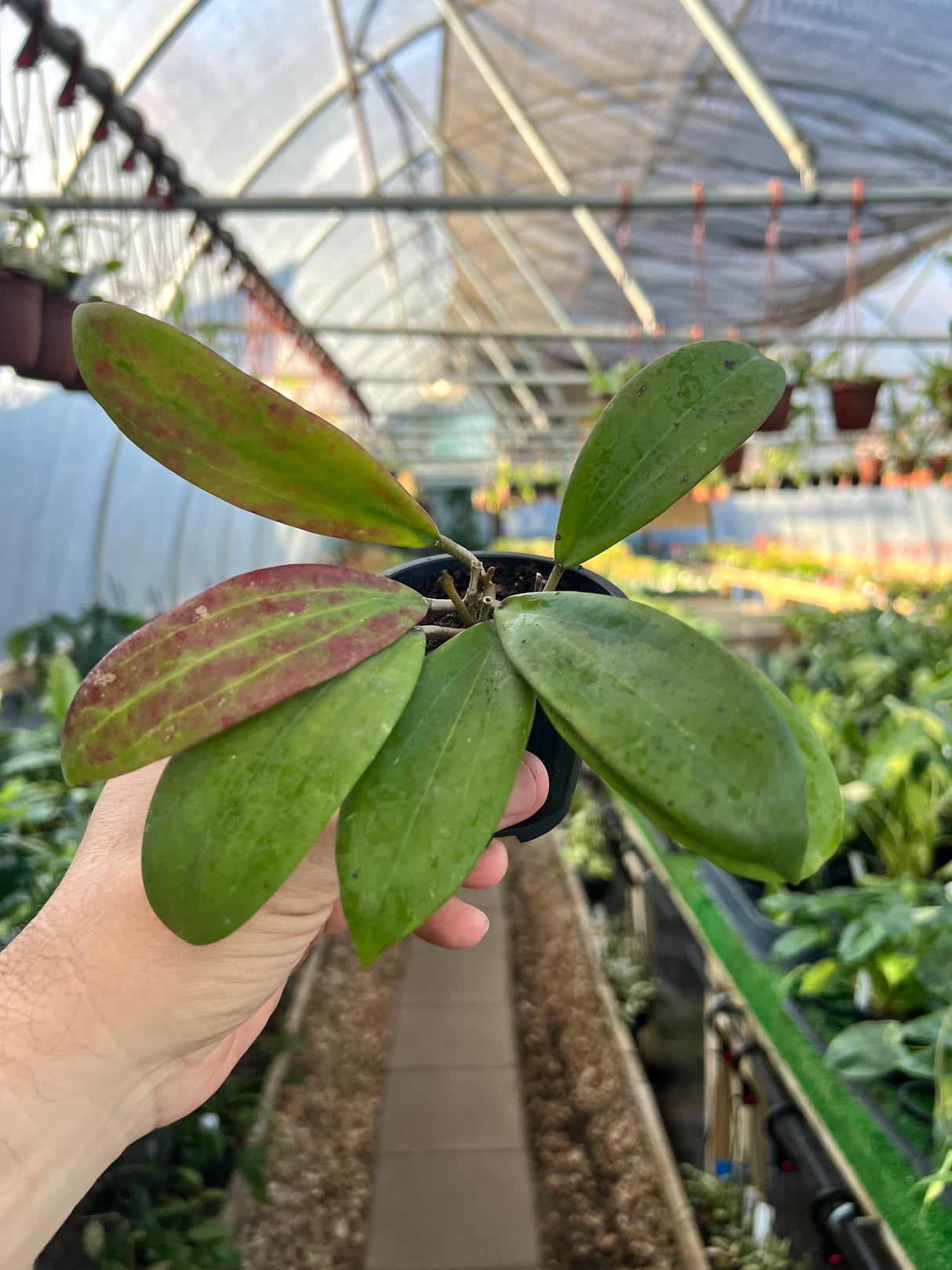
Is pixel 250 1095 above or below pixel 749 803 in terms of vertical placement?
below

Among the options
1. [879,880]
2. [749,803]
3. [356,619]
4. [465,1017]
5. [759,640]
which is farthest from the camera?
[759,640]

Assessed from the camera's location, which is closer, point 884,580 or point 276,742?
point 276,742

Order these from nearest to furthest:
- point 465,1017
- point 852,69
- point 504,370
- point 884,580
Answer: point 465,1017
point 852,69
point 884,580
point 504,370

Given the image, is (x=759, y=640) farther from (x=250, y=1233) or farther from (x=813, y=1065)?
(x=250, y=1233)

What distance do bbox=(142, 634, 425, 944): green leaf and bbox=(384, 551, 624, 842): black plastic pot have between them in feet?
0.72

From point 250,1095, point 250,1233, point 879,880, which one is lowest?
point 250,1233

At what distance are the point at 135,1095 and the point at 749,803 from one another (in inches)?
20.6

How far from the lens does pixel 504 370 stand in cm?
977

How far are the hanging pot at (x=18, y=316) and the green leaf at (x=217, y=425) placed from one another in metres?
1.35

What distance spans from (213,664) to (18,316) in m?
1.52

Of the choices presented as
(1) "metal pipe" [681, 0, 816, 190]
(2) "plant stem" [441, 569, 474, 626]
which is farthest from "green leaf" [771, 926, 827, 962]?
(1) "metal pipe" [681, 0, 816, 190]

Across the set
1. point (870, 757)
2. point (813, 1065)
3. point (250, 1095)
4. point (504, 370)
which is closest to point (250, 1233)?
point (250, 1095)

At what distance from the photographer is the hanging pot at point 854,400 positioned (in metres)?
2.96

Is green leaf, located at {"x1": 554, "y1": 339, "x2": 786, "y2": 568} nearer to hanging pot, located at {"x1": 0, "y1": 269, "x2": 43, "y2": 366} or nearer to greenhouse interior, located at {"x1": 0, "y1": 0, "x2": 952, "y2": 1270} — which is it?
greenhouse interior, located at {"x1": 0, "y1": 0, "x2": 952, "y2": 1270}
